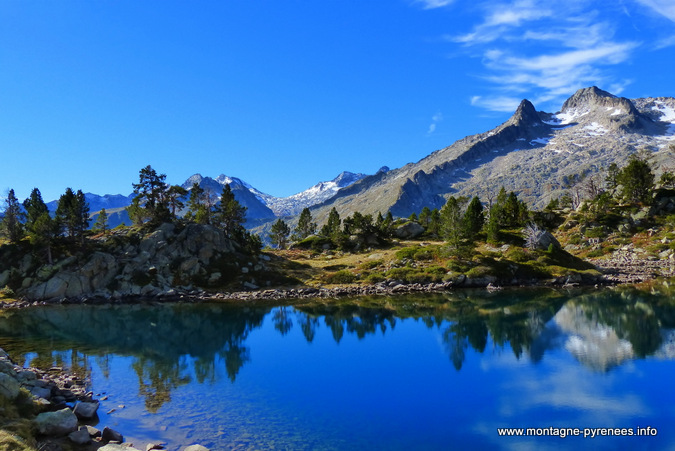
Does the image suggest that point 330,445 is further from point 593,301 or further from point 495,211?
point 495,211

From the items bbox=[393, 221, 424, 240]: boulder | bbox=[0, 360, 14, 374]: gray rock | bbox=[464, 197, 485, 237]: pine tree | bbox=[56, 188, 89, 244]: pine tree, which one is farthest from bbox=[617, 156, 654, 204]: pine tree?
bbox=[0, 360, 14, 374]: gray rock

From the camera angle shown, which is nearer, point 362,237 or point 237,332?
point 237,332

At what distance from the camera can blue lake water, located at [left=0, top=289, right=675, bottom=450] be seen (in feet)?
80.7

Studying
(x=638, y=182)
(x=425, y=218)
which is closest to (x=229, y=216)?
(x=425, y=218)

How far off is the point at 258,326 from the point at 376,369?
2608cm

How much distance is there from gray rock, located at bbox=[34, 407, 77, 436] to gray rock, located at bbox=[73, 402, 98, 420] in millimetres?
3502

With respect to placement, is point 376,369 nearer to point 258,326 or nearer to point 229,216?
point 258,326

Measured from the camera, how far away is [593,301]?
66250 millimetres

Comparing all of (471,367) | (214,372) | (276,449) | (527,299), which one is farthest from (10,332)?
(527,299)

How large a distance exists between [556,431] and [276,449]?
15517mm

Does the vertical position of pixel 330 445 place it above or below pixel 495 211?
below

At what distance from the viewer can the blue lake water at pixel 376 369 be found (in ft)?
80.7

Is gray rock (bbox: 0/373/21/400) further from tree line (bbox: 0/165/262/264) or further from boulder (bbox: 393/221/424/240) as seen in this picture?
boulder (bbox: 393/221/424/240)

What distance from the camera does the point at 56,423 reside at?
22.5 metres
